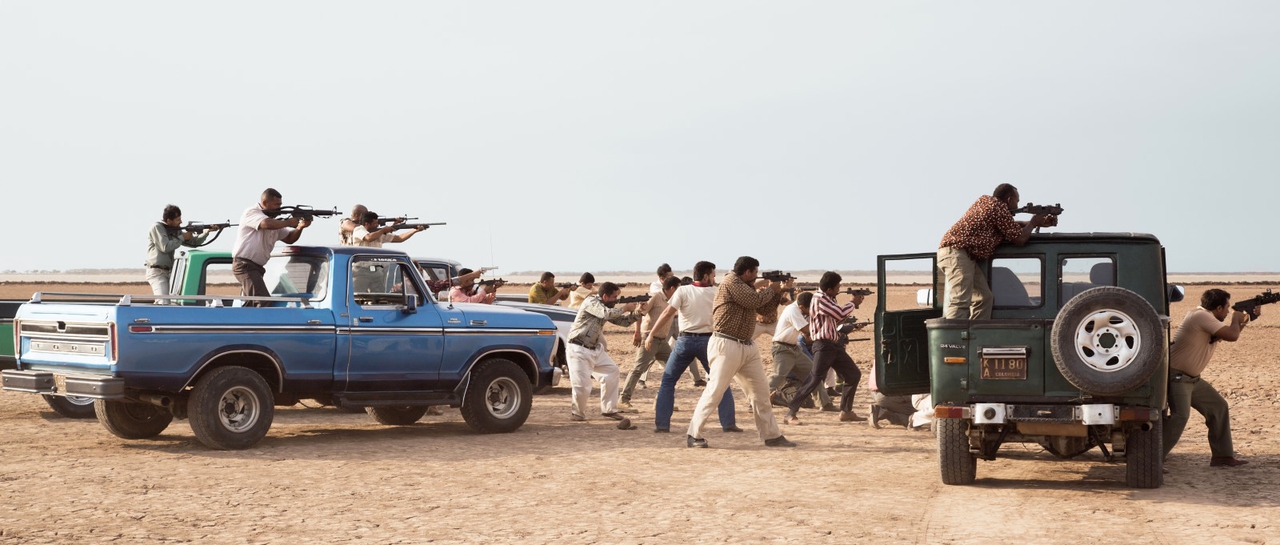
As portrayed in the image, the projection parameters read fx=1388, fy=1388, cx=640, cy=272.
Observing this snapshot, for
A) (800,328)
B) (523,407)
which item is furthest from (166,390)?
(800,328)

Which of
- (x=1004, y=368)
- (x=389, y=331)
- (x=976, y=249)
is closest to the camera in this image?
(x=1004, y=368)

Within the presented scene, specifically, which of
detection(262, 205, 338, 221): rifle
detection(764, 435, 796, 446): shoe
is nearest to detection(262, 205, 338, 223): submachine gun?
detection(262, 205, 338, 221): rifle

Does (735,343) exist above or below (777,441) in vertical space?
above

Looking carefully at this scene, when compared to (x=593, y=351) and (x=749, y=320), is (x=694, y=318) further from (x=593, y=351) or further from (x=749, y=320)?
(x=593, y=351)

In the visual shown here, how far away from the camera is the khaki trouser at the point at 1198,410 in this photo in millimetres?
11320

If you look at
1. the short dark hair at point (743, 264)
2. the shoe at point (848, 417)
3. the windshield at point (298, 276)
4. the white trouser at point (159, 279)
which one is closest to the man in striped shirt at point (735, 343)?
the short dark hair at point (743, 264)

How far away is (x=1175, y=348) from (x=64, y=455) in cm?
944

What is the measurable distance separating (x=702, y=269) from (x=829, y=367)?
2530 mm

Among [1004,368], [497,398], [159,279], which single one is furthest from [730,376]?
[159,279]

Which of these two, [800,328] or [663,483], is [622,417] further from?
[663,483]

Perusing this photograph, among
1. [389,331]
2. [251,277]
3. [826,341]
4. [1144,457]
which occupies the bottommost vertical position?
[1144,457]

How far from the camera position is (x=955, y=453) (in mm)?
10344

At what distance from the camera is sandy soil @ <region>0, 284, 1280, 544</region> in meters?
8.51

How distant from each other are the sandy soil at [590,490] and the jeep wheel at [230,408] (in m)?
0.19
